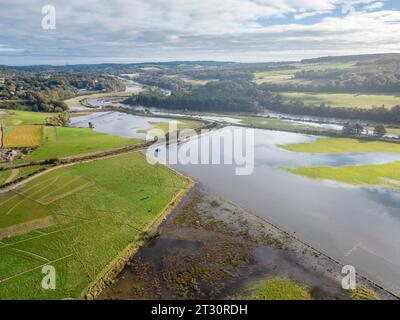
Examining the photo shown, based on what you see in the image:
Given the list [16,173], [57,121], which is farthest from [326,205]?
[57,121]

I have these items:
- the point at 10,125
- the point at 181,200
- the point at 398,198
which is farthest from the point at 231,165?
the point at 10,125

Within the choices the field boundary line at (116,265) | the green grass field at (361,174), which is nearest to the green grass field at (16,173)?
the field boundary line at (116,265)

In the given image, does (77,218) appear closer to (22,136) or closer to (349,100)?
(22,136)

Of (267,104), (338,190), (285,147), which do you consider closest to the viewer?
(338,190)

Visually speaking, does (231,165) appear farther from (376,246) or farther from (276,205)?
(376,246)

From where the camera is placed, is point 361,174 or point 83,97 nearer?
point 361,174

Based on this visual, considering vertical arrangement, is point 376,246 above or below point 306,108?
below
